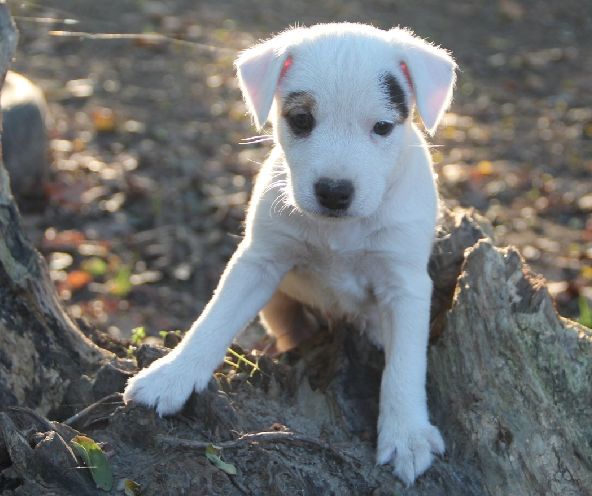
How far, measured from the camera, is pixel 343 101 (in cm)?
393

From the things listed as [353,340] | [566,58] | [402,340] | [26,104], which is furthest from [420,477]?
[566,58]

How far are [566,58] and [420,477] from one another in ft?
30.2

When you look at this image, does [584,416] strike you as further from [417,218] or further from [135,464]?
[135,464]

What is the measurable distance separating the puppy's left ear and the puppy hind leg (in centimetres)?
142

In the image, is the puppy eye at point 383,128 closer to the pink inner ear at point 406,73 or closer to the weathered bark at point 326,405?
the pink inner ear at point 406,73

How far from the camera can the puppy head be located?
3865 millimetres

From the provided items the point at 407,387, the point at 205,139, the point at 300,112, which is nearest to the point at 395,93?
the point at 300,112

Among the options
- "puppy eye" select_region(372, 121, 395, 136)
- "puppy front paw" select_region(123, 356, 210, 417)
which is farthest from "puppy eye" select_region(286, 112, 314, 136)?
"puppy front paw" select_region(123, 356, 210, 417)

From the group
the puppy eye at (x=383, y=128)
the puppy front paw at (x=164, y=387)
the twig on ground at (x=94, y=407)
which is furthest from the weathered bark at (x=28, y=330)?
the puppy eye at (x=383, y=128)

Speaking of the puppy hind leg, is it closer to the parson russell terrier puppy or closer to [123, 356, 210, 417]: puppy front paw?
the parson russell terrier puppy

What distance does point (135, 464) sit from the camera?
3.58 metres

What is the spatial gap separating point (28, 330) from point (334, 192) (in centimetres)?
151

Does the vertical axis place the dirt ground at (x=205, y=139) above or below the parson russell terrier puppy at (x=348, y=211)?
below

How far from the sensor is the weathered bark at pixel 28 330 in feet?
13.4
